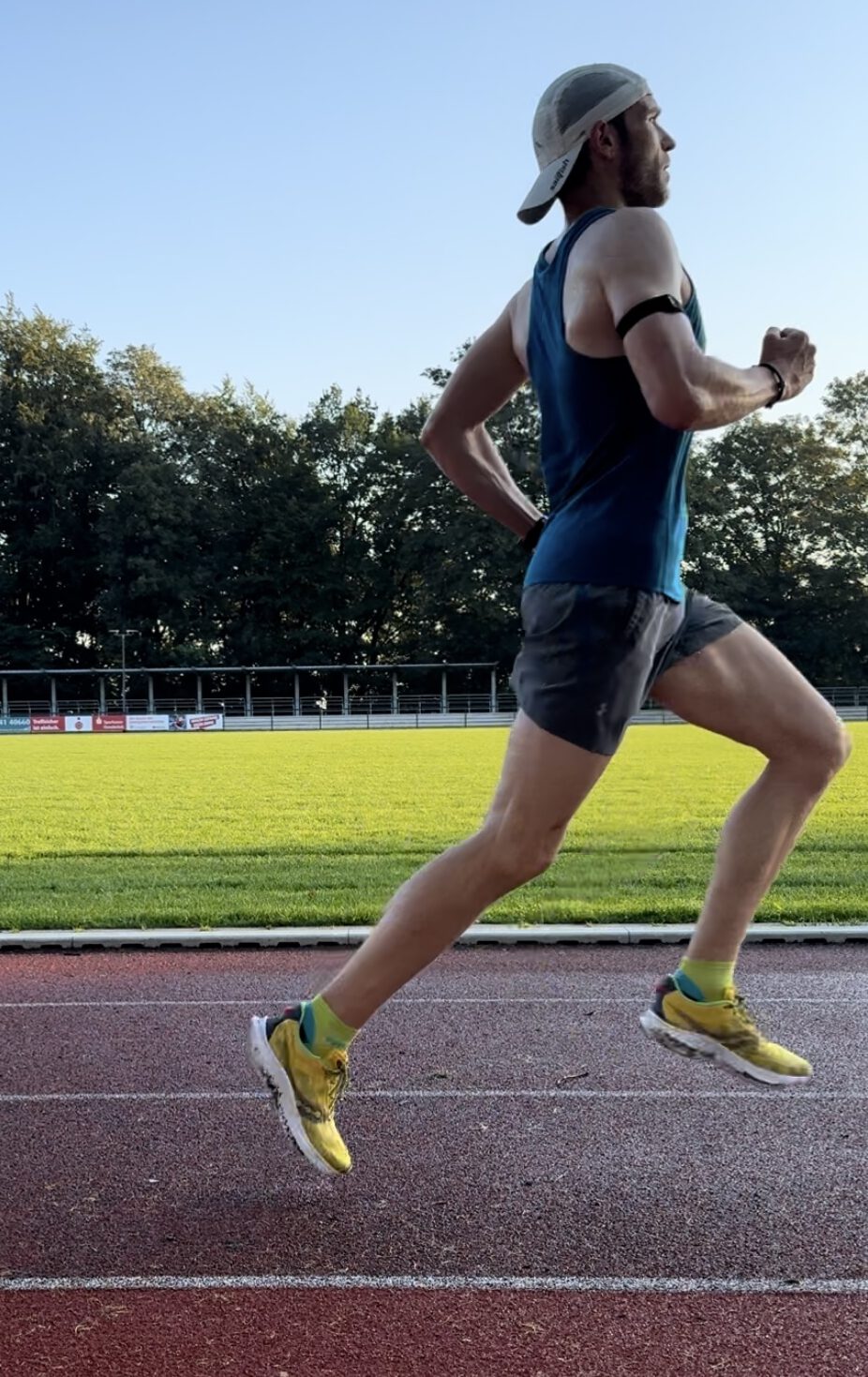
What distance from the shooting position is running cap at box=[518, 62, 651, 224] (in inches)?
88.8

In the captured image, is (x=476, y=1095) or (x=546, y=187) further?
(x=476, y=1095)

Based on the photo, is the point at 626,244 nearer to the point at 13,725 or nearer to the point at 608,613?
the point at 608,613

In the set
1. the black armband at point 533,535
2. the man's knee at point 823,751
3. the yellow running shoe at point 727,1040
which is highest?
the black armband at point 533,535

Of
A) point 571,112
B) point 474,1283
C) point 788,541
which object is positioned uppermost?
point 788,541

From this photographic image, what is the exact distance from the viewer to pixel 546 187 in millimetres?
2336

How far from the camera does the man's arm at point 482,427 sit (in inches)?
105

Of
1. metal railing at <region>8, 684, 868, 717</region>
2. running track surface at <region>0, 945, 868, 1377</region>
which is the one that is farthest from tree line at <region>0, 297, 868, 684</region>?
running track surface at <region>0, 945, 868, 1377</region>

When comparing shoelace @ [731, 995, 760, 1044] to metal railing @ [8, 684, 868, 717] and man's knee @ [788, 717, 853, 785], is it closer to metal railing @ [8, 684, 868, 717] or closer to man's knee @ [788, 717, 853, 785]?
man's knee @ [788, 717, 853, 785]

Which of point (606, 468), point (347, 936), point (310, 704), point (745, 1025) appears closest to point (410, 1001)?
point (347, 936)

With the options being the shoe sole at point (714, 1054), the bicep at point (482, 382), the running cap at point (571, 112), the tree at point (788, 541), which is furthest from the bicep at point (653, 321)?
the tree at point (788, 541)

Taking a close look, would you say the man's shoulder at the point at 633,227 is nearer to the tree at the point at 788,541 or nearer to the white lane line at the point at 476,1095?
the white lane line at the point at 476,1095

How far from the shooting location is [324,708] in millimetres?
55688

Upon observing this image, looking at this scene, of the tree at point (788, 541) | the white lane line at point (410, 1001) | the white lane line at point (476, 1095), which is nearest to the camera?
the white lane line at point (476, 1095)

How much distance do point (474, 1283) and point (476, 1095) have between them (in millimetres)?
1396
